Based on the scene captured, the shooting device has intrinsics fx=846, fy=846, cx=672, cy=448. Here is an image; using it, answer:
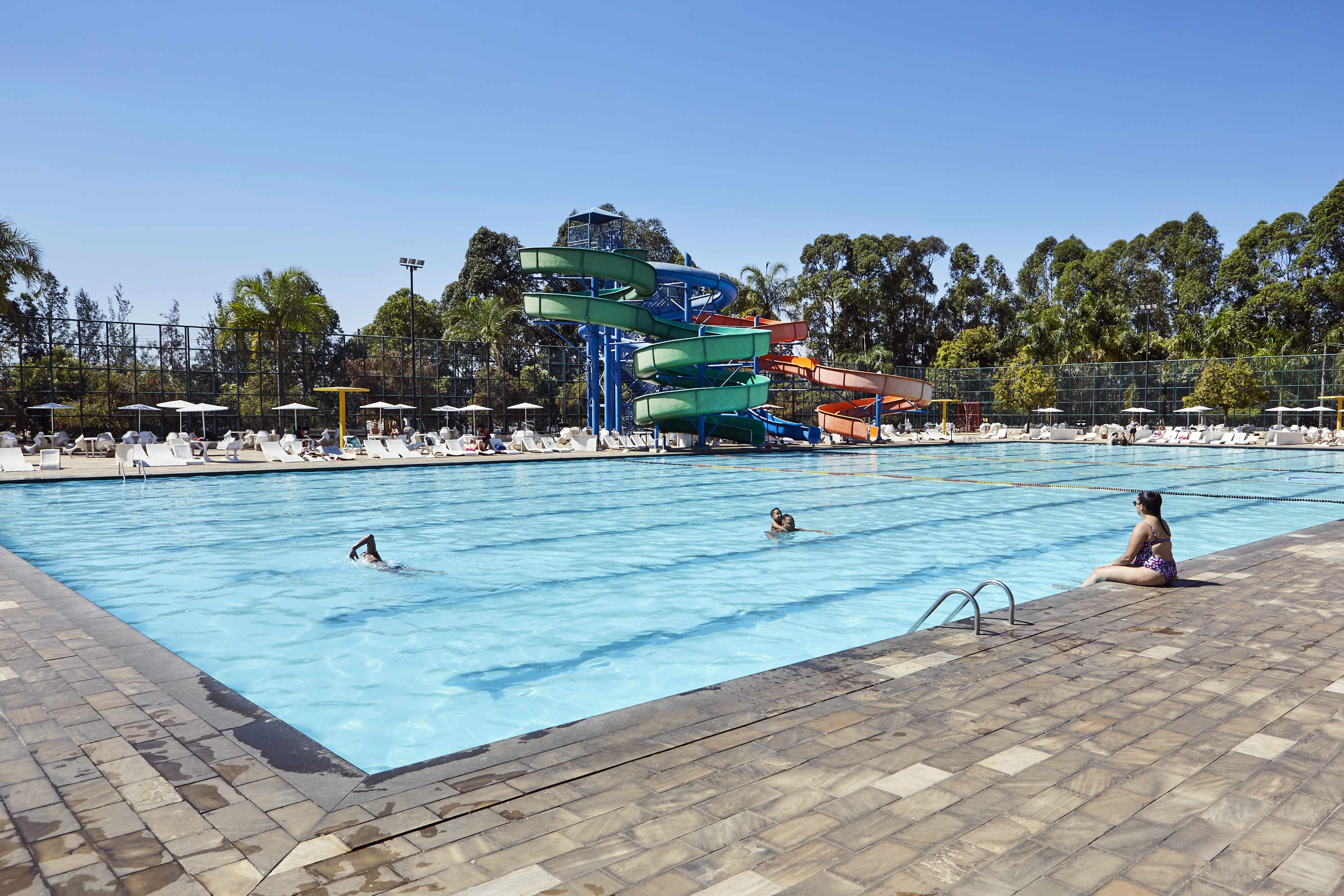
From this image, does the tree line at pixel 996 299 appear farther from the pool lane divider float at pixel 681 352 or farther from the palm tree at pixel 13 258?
the pool lane divider float at pixel 681 352

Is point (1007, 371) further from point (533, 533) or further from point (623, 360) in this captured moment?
point (533, 533)

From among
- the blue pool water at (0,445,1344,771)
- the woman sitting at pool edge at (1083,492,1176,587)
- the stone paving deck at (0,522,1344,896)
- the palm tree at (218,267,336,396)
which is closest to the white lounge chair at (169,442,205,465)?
the blue pool water at (0,445,1344,771)

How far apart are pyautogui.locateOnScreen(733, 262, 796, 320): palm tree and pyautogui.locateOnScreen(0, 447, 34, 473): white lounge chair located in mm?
36415

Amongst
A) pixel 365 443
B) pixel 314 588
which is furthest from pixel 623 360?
pixel 314 588

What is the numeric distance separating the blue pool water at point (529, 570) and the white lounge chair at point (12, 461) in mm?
3083

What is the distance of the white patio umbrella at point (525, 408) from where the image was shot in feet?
114

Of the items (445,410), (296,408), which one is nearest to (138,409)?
(296,408)

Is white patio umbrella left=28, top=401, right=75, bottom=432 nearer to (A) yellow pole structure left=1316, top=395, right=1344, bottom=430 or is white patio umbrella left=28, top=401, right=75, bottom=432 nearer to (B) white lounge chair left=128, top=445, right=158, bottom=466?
(B) white lounge chair left=128, top=445, right=158, bottom=466

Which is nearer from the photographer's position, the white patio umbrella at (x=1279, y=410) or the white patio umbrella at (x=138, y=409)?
the white patio umbrella at (x=138, y=409)

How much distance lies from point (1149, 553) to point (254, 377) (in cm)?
3265

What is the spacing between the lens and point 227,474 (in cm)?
1830

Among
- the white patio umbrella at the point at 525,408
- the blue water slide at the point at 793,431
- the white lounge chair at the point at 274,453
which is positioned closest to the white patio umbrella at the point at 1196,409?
the blue water slide at the point at 793,431

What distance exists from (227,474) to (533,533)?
10636mm

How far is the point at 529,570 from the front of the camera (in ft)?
29.0
